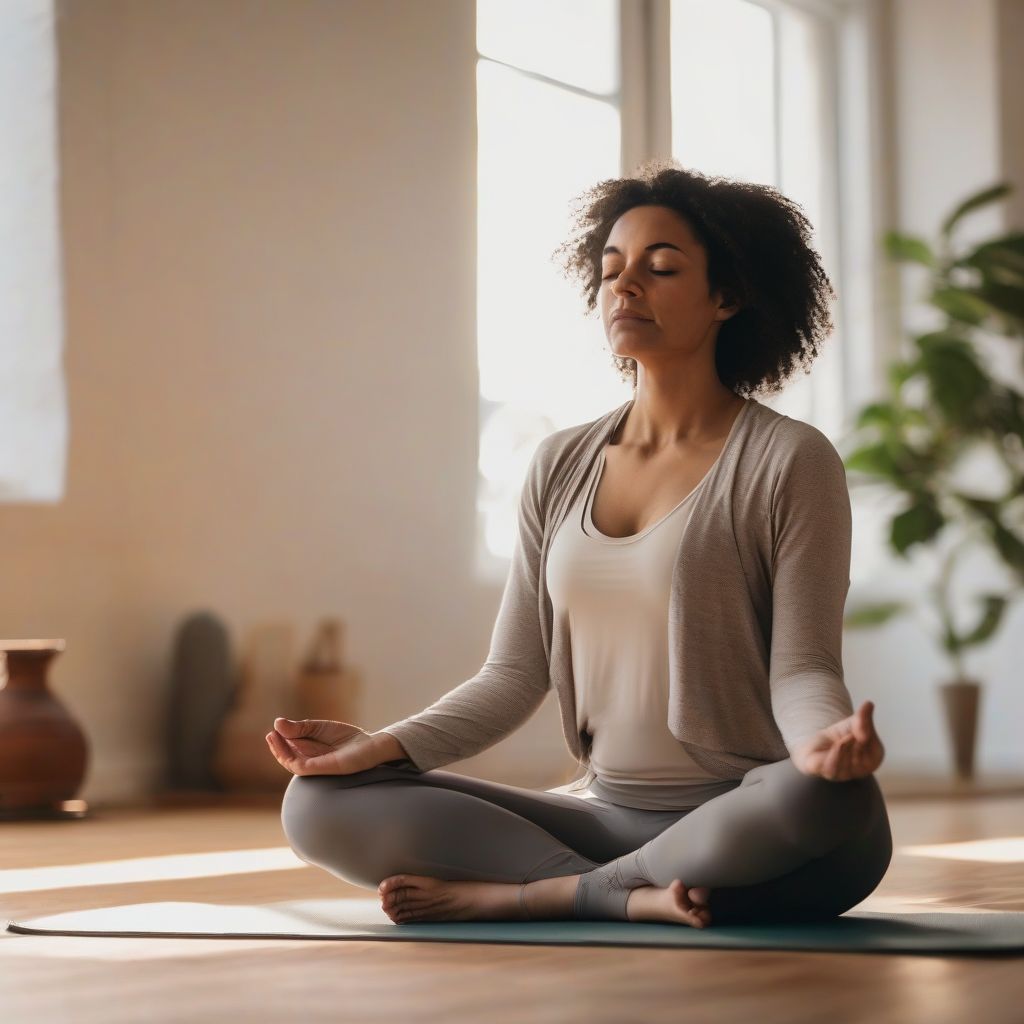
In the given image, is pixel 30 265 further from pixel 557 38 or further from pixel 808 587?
pixel 808 587

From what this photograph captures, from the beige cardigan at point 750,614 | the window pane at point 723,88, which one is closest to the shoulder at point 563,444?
the beige cardigan at point 750,614

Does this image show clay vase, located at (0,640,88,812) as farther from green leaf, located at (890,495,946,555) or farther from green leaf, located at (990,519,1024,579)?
green leaf, located at (990,519,1024,579)

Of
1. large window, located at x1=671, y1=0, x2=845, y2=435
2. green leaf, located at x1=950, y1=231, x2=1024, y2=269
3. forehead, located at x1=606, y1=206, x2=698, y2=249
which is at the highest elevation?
large window, located at x1=671, y1=0, x2=845, y2=435

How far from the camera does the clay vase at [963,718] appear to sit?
616 cm

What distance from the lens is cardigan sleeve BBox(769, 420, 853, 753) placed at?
2.05 metres

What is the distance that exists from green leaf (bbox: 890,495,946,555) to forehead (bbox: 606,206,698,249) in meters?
3.86

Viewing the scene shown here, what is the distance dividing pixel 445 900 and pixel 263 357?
3.10m

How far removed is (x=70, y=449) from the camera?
15.2 ft

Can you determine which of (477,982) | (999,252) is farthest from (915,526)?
(477,982)

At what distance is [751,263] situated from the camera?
7.62 ft

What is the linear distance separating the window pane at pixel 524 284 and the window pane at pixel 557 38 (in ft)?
0.20

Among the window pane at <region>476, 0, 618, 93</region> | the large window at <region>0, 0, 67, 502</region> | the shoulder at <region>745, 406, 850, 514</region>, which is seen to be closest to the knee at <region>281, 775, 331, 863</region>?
the shoulder at <region>745, 406, 850, 514</region>

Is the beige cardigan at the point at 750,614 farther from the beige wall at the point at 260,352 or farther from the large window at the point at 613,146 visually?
the large window at the point at 613,146

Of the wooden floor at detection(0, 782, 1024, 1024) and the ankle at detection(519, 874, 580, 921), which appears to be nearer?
the wooden floor at detection(0, 782, 1024, 1024)
